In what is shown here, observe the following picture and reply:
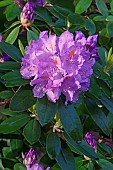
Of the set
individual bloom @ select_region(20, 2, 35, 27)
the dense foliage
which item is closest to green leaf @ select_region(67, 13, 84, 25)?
the dense foliage

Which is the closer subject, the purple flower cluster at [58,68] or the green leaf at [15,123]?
the purple flower cluster at [58,68]

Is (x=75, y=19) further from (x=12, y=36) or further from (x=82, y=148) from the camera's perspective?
(x=82, y=148)

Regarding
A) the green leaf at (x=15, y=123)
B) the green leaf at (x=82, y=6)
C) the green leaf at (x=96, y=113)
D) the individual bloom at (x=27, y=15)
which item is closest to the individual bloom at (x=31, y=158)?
the green leaf at (x=15, y=123)

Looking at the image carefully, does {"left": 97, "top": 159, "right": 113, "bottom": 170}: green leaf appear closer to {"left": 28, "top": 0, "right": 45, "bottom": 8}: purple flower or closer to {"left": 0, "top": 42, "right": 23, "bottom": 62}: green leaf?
{"left": 0, "top": 42, "right": 23, "bottom": 62}: green leaf

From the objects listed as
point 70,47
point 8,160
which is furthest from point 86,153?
point 8,160

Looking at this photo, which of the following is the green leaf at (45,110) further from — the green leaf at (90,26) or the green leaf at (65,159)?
the green leaf at (90,26)

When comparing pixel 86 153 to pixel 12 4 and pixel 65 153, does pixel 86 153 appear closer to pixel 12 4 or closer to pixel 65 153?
pixel 65 153
